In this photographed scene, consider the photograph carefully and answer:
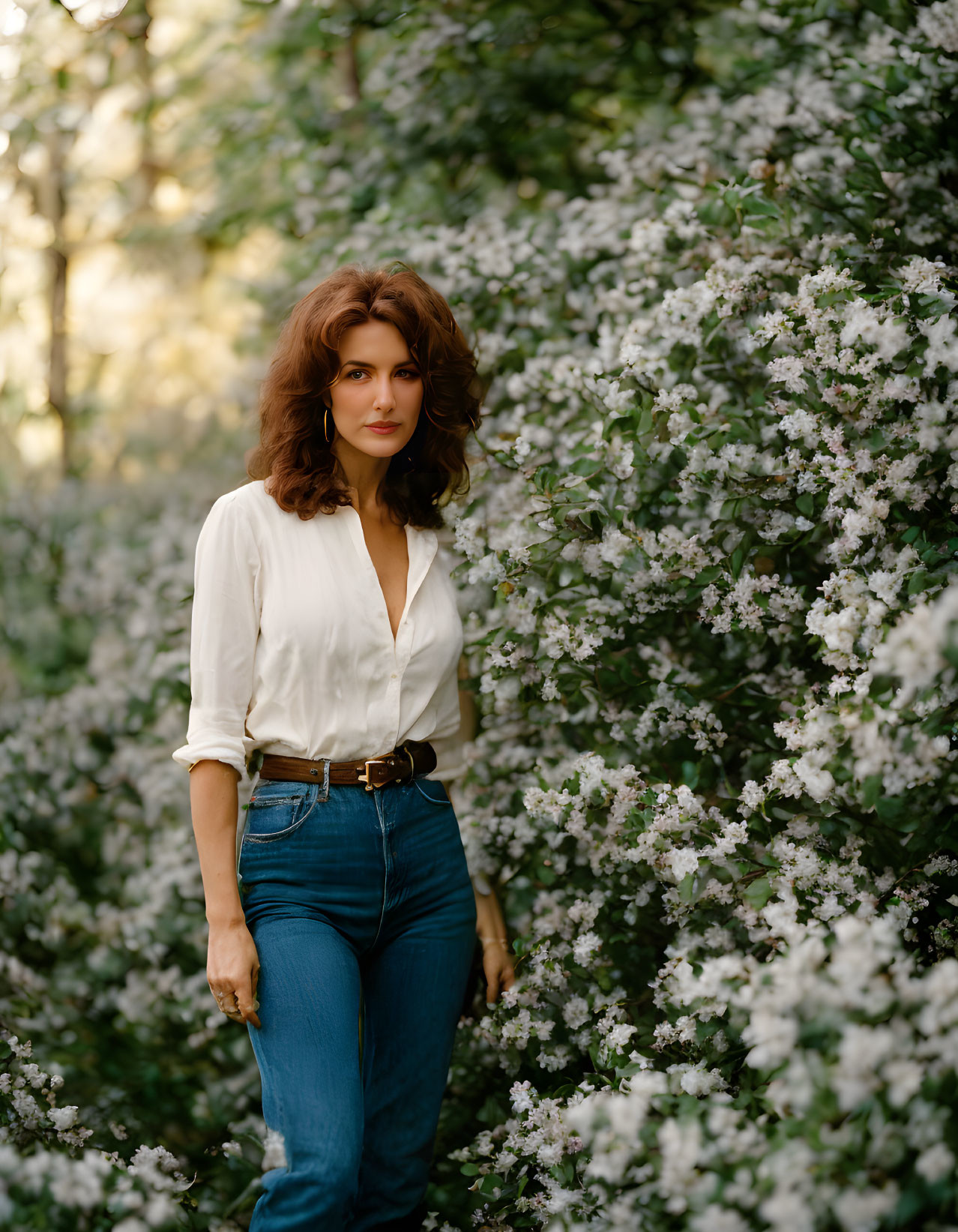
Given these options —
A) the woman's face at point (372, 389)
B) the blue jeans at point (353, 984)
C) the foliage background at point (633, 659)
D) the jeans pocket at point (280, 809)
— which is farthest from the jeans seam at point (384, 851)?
the woman's face at point (372, 389)

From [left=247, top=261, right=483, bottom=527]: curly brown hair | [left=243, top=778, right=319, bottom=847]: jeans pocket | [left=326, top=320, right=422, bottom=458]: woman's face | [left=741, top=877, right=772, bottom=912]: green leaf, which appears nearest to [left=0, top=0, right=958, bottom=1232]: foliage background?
[left=741, top=877, right=772, bottom=912]: green leaf

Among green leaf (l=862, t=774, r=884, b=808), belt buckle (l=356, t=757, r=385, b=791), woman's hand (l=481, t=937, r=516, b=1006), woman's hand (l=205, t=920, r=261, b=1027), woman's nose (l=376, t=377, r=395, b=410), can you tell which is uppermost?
woman's nose (l=376, t=377, r=395, b=410)

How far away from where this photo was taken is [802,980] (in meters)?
1.26

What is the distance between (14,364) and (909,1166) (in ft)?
21.3

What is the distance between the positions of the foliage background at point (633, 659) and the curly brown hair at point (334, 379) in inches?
6.9

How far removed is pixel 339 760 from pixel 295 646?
0.22 metres

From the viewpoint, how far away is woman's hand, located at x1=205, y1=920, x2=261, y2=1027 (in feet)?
5.82

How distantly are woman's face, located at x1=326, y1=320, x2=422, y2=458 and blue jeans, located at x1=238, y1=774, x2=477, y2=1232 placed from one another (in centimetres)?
68

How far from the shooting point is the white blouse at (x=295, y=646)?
186cm

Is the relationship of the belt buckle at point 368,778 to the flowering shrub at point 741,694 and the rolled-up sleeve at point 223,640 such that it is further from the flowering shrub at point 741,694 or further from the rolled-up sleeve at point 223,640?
the flowering shrub at point 741,694

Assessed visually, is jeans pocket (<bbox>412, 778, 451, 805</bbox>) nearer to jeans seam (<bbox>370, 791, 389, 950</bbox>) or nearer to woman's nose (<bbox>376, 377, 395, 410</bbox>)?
jeans seam (<bbox>370, 791, 389, 950</bbox>)

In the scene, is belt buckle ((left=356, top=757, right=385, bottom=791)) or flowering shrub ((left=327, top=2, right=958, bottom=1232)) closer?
flowering shrub ((left=327, top=2, right=958, bottom=1232))

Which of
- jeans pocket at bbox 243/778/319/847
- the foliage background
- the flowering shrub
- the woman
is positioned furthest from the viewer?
jeans pocket at bbox 243/778/319/847

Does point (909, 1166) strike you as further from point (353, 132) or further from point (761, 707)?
point (353, 132)
